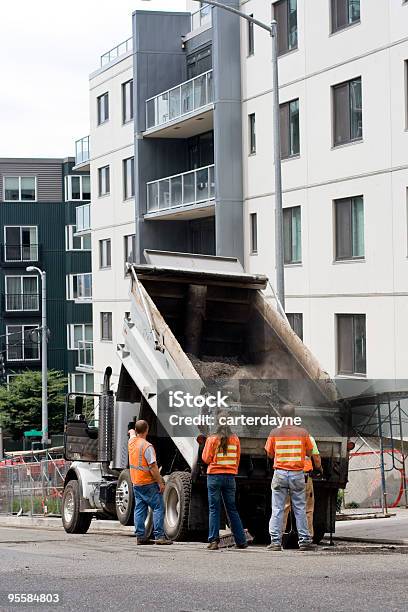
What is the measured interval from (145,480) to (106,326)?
30.3 meters

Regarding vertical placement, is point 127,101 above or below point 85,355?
above

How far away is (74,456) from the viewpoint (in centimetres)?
1888

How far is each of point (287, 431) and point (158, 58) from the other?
1084 inches

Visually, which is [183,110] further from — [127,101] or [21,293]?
[21,293]

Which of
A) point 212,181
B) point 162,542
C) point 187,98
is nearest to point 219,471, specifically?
point 162,542

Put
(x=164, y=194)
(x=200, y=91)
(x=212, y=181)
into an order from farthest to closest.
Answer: (x=164, y=194)
(x=200, y=91)
(x=212, y=181)

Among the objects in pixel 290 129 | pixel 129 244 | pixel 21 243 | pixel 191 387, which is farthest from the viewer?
pixel 21 243

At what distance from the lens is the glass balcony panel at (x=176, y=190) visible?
37.5m

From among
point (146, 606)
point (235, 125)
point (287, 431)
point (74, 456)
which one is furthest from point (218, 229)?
point (146, 606)

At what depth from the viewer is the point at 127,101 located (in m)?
42.2

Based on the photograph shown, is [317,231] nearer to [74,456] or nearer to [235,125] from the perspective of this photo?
[235,125]

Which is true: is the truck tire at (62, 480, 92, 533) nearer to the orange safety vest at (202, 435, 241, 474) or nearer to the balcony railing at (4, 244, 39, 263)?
the orange safety vest at (202, 435, 241, 474)

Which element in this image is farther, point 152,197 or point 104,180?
point 104,180

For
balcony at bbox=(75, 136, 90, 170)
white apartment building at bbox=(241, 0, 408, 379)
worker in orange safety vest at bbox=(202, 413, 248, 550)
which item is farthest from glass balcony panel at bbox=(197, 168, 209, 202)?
worker in orange safety vest at bbox=(202, 413, 248, 550)
